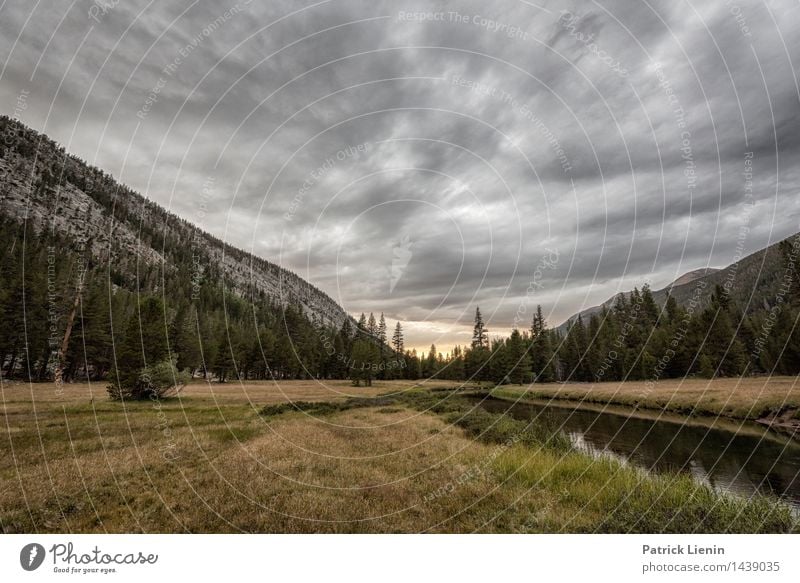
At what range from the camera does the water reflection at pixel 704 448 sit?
15594 millimetres

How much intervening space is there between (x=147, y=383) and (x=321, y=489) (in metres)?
28.5

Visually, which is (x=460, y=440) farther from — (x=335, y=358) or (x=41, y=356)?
(x=41, y=356)

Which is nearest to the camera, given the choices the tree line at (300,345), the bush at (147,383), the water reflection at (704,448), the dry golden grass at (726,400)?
the water reflection at (704,448)

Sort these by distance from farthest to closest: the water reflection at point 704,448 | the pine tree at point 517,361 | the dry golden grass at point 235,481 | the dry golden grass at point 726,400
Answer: the pine tree at point 517,361, the dry golden grass at point 726,400, the water reflection at point 704,448, the dry golden grass at point 235,481

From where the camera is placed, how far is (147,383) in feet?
102

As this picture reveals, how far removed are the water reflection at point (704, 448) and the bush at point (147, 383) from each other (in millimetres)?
31505

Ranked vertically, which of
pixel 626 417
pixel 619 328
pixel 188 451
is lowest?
pixel 626 417

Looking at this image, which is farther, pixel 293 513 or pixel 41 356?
pixel 41 356
